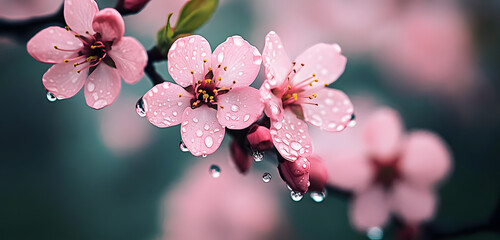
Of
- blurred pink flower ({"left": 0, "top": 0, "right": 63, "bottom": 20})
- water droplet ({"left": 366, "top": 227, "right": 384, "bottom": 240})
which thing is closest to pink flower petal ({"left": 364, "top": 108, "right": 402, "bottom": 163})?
water droplet ({"left": 366, "top": 227, "right": 384, "bottom": 240})

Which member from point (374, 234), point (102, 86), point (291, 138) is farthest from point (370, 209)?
point (102, 86)

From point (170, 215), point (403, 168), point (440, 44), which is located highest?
point (440, 44)

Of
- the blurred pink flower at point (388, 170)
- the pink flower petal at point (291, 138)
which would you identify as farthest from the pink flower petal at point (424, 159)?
the pink flower petal at point (291, 138)

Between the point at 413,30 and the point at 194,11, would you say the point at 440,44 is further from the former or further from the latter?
the point at 194,11

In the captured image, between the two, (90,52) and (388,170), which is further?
(388,170)

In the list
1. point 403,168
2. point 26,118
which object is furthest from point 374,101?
point 26,118

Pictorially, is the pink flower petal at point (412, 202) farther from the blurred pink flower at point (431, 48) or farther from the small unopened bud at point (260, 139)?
the small unopened bud at point (260, 139)

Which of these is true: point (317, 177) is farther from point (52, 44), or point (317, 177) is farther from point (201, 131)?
point (52, 44)

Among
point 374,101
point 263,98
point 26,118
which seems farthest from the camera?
point 374,101
